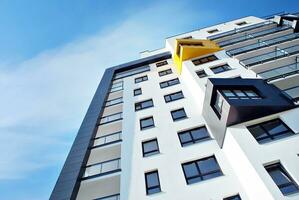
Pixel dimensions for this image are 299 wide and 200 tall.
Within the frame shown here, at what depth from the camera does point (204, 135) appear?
16812 mm

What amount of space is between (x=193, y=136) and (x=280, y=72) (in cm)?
686

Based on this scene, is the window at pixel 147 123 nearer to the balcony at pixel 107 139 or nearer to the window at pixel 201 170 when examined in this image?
the balcony at pixel 107 139

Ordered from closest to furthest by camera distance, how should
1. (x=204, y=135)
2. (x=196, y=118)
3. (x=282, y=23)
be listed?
(x=204, y=135)
(x=196, y=118)
(x=282, y=23)

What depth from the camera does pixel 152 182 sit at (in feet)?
47.3

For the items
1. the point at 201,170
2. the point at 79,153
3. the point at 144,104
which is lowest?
the point at 201,170

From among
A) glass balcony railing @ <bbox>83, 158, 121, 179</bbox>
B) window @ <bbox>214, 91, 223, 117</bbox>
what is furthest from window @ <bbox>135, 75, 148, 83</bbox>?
window @ <bbox>214, 91, 223, 117</bbox>

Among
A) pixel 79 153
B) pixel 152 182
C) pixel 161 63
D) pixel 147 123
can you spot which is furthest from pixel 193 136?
pixel 161 63

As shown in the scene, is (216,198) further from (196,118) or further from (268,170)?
(196,118)

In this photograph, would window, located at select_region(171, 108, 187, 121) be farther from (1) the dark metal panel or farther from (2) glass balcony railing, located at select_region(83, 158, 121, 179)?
(1) the dark metal panel

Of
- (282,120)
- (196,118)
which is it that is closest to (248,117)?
(282,120)

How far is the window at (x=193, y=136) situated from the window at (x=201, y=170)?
164 centimetres

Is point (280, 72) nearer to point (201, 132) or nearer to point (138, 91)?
point (201, 132)

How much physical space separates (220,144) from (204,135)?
5.72ft

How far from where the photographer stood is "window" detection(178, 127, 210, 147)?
54.3ft
